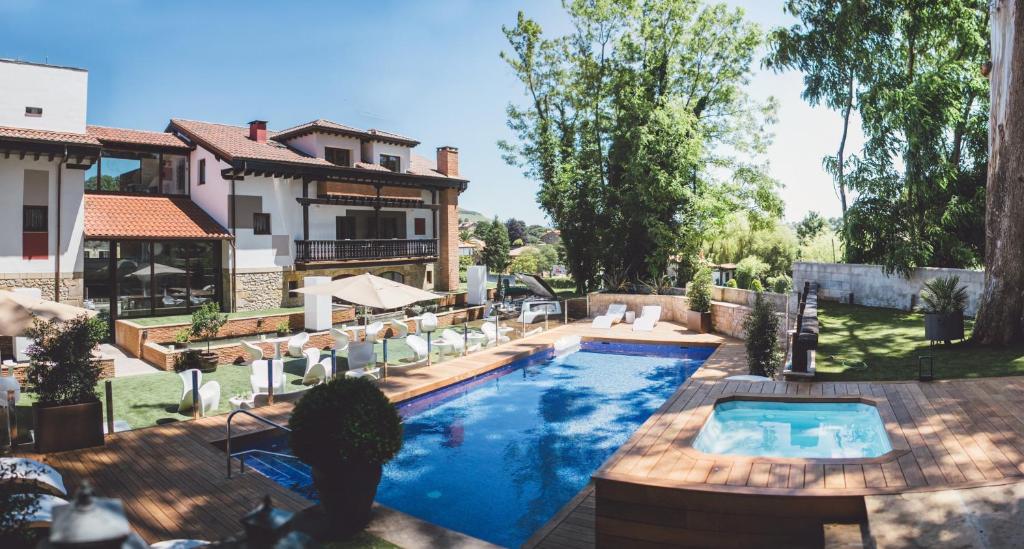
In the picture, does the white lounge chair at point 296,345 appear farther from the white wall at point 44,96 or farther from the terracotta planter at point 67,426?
the white wall at point 44,96

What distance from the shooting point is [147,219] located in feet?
71.4

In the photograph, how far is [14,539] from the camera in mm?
3936

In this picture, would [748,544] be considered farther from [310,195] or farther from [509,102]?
[509,102]

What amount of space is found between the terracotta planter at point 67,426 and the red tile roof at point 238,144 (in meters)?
16.0

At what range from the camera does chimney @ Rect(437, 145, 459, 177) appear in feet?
105

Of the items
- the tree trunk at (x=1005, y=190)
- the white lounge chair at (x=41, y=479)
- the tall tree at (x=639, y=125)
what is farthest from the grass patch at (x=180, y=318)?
the tree trunk at (x=1005, y=190)

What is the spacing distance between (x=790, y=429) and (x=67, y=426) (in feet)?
34.1

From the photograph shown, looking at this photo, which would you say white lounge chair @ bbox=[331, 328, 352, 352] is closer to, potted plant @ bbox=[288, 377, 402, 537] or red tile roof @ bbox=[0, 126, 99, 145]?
red tile roof @ bbox=[0, 126, 99, 145]

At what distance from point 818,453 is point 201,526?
310 inches

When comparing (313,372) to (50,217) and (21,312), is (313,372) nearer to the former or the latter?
(21,312)

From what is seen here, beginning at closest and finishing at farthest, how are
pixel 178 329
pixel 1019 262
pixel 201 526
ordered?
pixel 201 526 < pixel 1019 262 < pixel 178 329

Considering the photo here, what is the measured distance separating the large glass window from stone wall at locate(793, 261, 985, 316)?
81.7ft

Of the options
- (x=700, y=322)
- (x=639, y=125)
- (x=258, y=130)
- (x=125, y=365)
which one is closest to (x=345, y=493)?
(x=125, y=365)

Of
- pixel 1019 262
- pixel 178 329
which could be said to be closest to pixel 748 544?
pixel 1019 262
